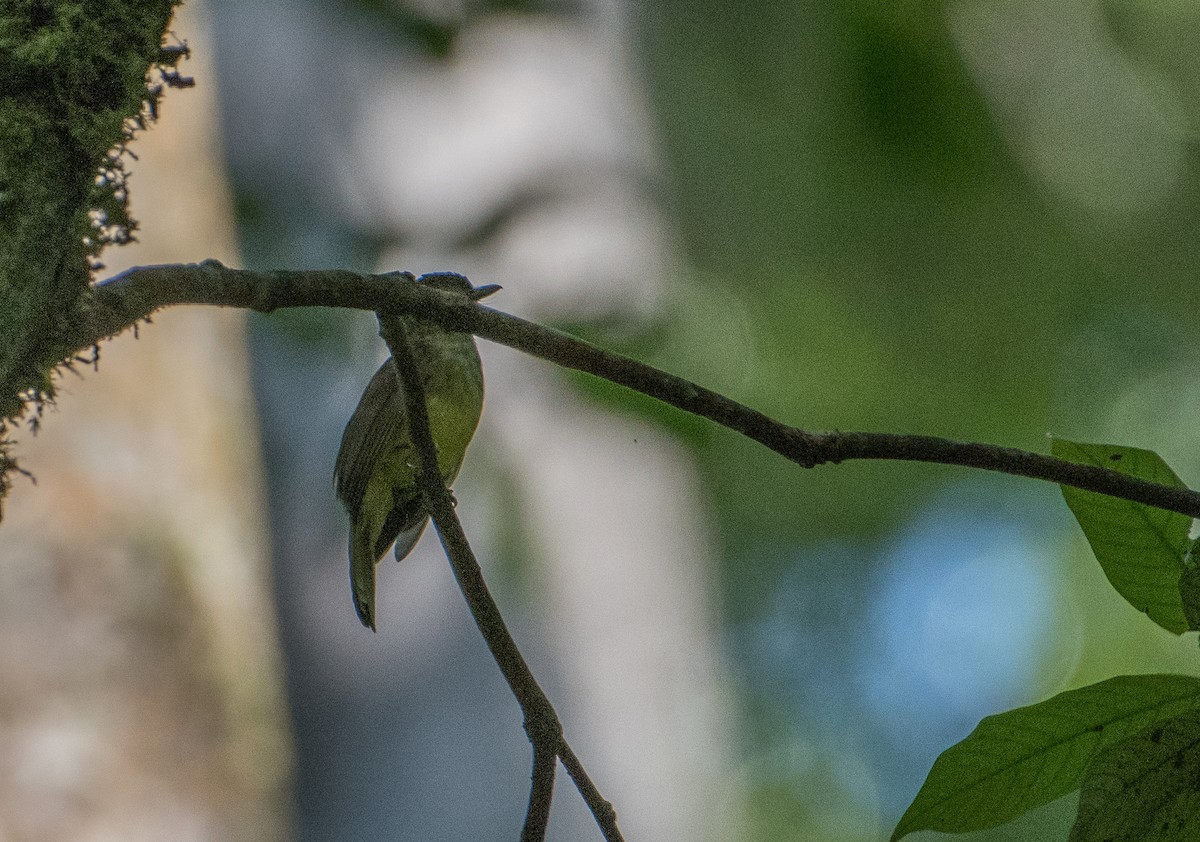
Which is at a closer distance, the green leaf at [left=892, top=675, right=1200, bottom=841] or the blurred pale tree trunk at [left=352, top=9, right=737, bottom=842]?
the green leaf at [left=892, top=675, right=1200, bottom=841]

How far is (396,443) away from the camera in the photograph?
2777 millimetres

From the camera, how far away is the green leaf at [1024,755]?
114 centimetres

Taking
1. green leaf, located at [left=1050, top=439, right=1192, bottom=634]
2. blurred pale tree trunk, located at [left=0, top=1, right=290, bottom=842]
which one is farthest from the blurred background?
green leaf, located at [left=1050, top=439, right=1192, bottom=634]

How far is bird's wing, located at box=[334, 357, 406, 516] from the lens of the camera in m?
2.71

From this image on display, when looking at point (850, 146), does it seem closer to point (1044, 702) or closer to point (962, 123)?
point (962, 123)

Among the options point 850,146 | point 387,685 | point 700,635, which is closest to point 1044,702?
point 387,685

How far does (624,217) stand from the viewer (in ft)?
15.6

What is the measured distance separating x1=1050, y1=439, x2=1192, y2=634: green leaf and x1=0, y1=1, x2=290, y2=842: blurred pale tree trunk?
2.81m

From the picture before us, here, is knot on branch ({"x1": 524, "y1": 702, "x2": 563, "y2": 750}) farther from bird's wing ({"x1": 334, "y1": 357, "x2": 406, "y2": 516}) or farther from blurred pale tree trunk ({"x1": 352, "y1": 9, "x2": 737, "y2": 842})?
blurred pale tree trunk ({"x1": 352, "y1": 9, "x2": 737, "y2": 842})

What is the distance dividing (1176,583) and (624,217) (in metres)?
3.73

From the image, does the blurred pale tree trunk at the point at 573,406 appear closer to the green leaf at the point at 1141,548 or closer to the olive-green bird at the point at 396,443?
the olive-green bird at the point at 396,443

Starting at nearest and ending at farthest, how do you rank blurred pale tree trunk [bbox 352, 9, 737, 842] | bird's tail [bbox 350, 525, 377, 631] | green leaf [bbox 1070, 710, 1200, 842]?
green leaf [bbox 1070, 710, 1200, 842] → bird's tail [bbox 350, 525, 377, 631] → blurred pale tree trunk [bbox 352, 9, 737, 842]

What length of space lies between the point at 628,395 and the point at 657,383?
3.31 m

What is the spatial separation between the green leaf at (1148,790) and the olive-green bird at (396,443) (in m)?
1.84
